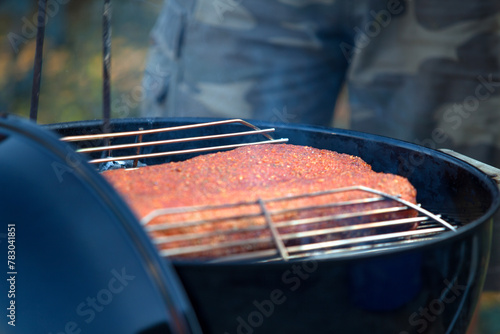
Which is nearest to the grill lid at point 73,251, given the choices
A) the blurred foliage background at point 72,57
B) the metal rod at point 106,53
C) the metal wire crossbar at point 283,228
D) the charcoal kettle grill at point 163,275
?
the charcoal kettle grill at point 163,275

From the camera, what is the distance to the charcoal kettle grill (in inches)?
31.8

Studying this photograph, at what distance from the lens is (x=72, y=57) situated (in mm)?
5996

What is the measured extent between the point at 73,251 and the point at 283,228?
1.45 feet

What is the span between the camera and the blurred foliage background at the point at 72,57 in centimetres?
588

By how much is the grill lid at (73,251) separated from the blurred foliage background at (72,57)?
193 inches

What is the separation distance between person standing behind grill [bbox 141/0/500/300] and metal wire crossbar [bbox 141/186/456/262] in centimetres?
137

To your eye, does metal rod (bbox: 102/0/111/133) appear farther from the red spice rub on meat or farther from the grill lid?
the grill lid

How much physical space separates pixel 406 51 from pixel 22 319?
206 cm

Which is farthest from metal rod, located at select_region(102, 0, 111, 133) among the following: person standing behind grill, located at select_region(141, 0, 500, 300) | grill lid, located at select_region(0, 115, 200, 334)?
person standing behind grill, located at select_region(141, 0, 500, 300)

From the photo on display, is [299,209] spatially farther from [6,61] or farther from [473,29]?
[6,61]

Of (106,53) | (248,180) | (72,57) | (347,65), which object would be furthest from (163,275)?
(72,57)

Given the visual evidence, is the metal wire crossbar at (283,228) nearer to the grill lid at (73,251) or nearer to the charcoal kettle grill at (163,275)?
the charcoal kettle grill at (163,275)

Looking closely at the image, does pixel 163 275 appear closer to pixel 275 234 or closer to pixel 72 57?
pixel 275 234

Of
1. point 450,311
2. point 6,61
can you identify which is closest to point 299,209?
point 450,311
